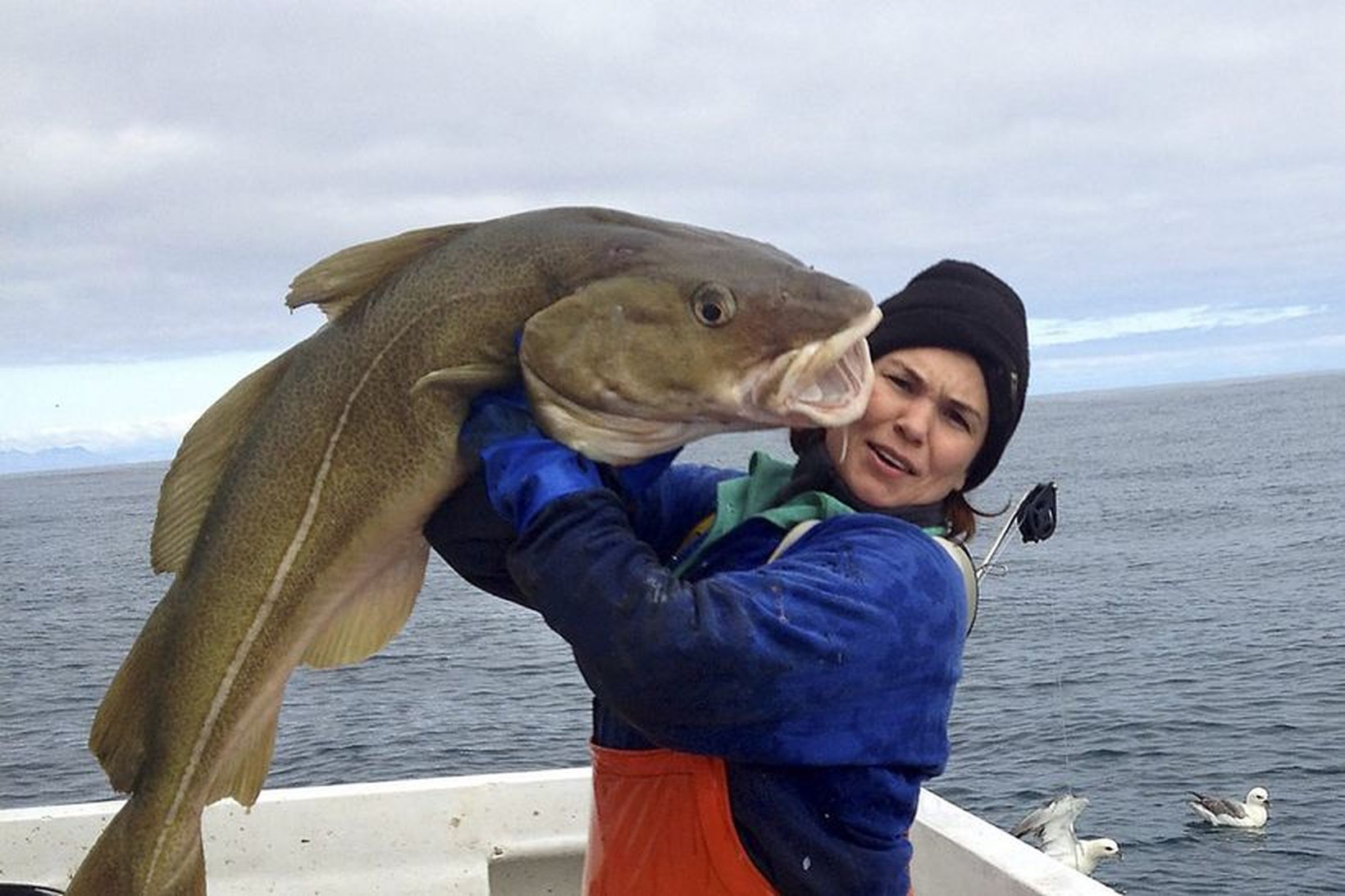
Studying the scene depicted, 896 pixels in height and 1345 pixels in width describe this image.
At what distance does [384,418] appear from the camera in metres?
2.84

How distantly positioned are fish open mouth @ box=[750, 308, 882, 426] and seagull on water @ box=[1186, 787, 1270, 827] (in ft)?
49.0

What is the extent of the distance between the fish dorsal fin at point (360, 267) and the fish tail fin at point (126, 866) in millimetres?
1218

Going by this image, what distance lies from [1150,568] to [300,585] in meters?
34.0

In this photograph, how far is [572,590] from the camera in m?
2.40

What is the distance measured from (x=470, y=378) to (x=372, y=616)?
71 cm

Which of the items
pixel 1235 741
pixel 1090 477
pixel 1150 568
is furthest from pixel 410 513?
pixel 1090 477

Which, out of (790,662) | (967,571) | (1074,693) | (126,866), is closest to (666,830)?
(790,662)

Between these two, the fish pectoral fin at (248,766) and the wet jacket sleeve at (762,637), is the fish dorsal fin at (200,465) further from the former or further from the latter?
the wet jacket sleeve at (762,637)

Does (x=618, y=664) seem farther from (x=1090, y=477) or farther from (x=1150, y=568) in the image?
(x=1090, y=477)

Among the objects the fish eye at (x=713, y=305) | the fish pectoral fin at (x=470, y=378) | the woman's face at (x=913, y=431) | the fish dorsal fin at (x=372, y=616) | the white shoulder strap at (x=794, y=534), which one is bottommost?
the fish dorsal fin at (x=372, y=616)

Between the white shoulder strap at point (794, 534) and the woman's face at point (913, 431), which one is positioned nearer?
the white shoulder strap at point (794, 534)

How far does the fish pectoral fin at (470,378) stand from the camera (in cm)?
275

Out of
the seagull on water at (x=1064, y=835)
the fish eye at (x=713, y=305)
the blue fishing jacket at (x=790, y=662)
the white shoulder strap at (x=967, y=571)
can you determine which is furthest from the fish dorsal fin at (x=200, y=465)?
the seagull on water at (x=1064, y=835)

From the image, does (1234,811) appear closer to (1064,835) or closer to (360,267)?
(1064,835)
